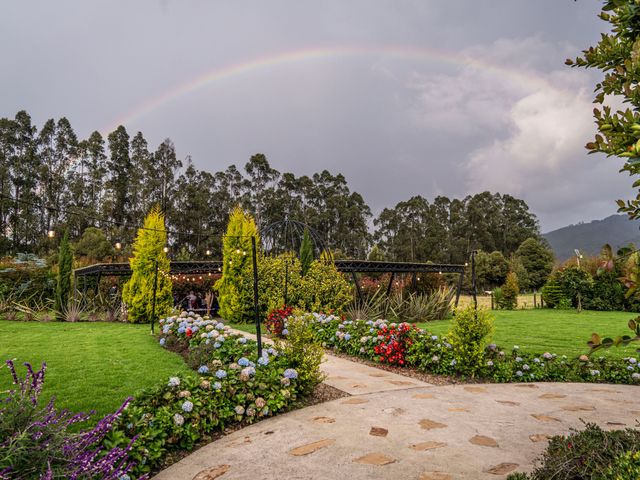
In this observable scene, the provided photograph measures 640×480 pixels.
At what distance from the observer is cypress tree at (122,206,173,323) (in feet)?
41.8

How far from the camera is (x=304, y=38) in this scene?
14.0 meters

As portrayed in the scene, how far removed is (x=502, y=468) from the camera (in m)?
2.76

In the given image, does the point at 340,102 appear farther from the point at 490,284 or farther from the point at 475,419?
the point at 490,284

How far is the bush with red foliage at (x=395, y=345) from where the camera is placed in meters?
6.45

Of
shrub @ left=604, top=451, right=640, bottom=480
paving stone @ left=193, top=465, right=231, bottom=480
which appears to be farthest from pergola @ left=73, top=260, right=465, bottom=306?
shrub @ left=604, top=451, right=640, bottom=480

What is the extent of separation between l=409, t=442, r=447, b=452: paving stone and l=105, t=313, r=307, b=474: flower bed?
5.08ft

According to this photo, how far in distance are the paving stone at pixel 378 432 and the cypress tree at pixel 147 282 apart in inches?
423

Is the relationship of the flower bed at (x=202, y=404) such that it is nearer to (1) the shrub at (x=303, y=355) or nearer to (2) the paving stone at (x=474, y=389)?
(1) the shrub at (x=303, y=355)

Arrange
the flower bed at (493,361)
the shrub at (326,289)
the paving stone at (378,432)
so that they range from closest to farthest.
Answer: the paving stone at (378,432)
the flower bed at (493,361)
the shrub at (326,289)

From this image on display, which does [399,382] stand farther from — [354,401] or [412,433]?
[412,433]

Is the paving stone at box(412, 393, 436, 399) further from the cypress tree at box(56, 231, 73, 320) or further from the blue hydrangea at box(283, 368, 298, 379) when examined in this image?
the cypress tree at box(56, 231, 73, 320)

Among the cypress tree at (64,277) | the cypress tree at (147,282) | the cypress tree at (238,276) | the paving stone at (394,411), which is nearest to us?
the paving stone at (394,411)

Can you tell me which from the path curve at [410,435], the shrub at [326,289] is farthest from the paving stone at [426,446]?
the shrub at [326,289]

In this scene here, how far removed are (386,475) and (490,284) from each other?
1287 inches
